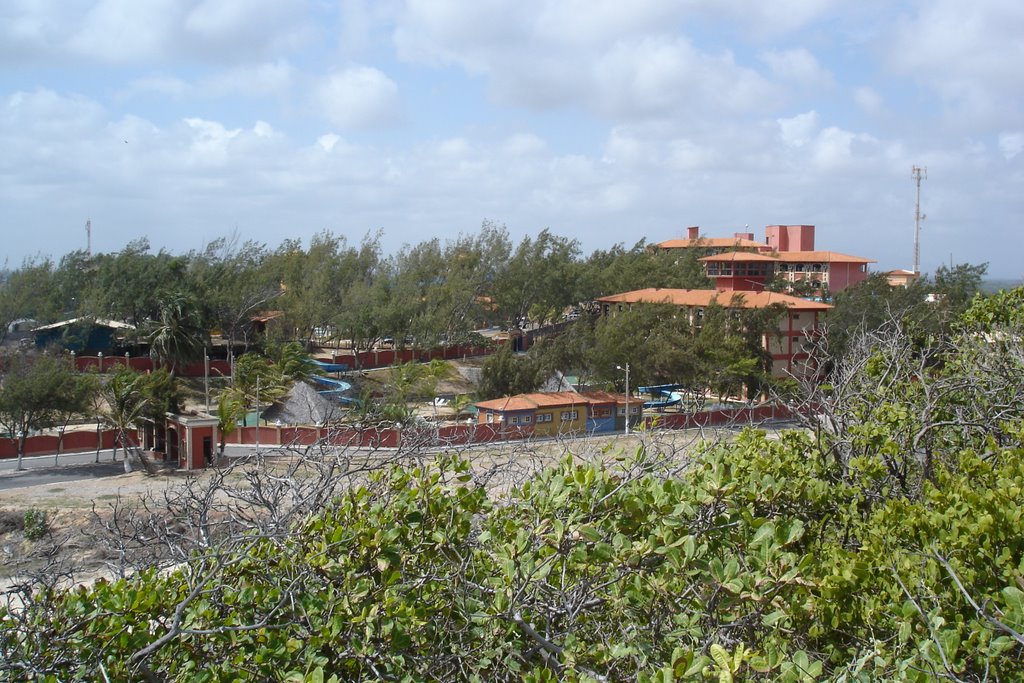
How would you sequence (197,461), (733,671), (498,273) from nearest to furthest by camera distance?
(733,671) → (197,461) → (498,273)

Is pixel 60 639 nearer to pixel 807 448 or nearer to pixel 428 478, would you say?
pixel 428 478

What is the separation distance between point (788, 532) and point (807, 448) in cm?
246

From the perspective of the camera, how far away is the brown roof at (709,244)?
79569 mm

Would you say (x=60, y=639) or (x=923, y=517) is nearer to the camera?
(x=60, y=639)

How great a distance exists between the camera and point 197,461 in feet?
91.8

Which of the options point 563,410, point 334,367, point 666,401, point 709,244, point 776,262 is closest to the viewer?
point 563,410

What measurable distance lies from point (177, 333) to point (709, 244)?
173 feet

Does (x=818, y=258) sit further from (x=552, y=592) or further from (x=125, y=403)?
(x=552, y=592)

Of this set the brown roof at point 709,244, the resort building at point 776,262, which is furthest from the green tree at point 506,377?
the brown roof at point 709,244

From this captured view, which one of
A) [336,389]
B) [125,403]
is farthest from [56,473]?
[336,389]

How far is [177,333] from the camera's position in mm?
40094

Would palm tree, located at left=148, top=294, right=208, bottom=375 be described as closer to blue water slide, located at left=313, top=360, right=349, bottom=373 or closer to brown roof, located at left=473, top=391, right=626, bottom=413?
blue water slide, located at left=313, top=360, right=349, bottom=373

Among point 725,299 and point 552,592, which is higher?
point 725,299

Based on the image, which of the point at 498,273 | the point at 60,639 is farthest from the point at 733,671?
the point at 498,273
